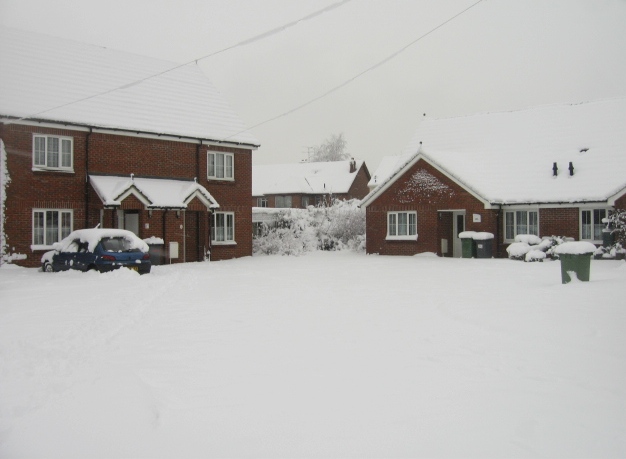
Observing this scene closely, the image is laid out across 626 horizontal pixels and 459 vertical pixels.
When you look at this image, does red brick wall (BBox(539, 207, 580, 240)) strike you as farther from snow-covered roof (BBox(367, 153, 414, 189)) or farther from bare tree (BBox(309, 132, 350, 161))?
bare tree (BBox(309, 132, 350, 161))

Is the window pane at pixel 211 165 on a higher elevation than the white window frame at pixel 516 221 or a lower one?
higher

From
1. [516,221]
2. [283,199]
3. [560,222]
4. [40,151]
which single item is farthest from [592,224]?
[283,199]

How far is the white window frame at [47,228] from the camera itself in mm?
21594

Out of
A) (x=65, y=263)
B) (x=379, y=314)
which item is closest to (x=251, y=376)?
(x=379, y=314)

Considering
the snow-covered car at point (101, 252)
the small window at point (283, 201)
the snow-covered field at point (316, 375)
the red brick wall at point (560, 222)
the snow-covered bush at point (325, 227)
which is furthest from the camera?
the small window at point (283, 201)

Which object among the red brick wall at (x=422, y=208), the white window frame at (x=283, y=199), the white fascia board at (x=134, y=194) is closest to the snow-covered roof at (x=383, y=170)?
the white window frame at (x=283, y=199)

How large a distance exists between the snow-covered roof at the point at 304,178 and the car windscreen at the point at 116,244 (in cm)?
4422

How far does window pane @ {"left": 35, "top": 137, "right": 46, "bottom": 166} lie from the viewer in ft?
71.9

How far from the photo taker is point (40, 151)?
21969mm

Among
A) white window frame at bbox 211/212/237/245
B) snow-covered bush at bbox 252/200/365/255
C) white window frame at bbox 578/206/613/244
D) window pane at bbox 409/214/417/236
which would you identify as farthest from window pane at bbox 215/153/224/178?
white window frame at bbox 578/206/613/244

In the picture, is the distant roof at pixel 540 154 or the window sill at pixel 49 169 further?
the distant roof at pixel 540 154

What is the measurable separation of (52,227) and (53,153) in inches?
118

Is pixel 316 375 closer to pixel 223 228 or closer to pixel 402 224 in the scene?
pixel 223 228

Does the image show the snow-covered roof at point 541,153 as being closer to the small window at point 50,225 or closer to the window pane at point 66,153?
the window pane at point 66,153
